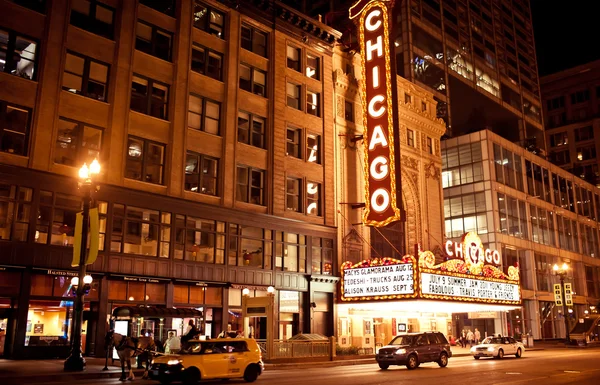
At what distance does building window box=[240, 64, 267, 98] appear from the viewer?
40.2 m

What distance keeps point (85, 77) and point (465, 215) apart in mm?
48527

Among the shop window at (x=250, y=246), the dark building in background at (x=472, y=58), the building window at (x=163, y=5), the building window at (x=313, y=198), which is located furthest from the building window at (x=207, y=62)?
the dark building in background at (x=472, y=58)

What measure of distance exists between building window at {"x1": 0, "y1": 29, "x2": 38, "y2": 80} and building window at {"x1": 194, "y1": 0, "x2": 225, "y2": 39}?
11478 millimetres

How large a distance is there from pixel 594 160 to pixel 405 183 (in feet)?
256

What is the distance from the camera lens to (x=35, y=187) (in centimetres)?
2836

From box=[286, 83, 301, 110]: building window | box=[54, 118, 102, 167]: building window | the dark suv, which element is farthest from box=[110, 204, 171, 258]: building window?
box=[286, 83, 301, 110]: building window

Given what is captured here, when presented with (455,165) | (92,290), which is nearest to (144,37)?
(92,290)

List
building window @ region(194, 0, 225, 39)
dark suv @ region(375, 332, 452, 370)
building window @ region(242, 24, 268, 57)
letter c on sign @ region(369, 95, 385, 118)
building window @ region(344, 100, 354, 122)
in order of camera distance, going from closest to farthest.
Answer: dark suv @ region(375, 332, 452, 370)
building window @ region(194, 0, 225, 39)
building window @ region(242, 24, 268, 57)
letter c on sign @ region(369, 95, 385, 118)
building window @ region(344, 100, 354, 122)

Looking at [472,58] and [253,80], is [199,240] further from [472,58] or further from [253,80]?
[472,58]

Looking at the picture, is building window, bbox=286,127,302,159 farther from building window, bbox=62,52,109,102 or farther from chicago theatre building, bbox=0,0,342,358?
building window, bbox=62,52,109,102

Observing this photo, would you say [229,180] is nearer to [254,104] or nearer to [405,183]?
[254,104]

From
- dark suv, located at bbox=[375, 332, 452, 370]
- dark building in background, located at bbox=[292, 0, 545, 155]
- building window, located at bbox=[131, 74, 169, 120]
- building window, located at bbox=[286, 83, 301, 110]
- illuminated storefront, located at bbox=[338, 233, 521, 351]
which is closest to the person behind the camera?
dark suv, located at bbox=[375, 332, 452, 370]

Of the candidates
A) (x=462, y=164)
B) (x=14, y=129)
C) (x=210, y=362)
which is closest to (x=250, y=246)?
(x=14, y=129)

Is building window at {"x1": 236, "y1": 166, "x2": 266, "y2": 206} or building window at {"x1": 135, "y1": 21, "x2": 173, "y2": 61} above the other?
building window at {"x1": 135, "y1": 21, "x2": 173, "y2": 61}
